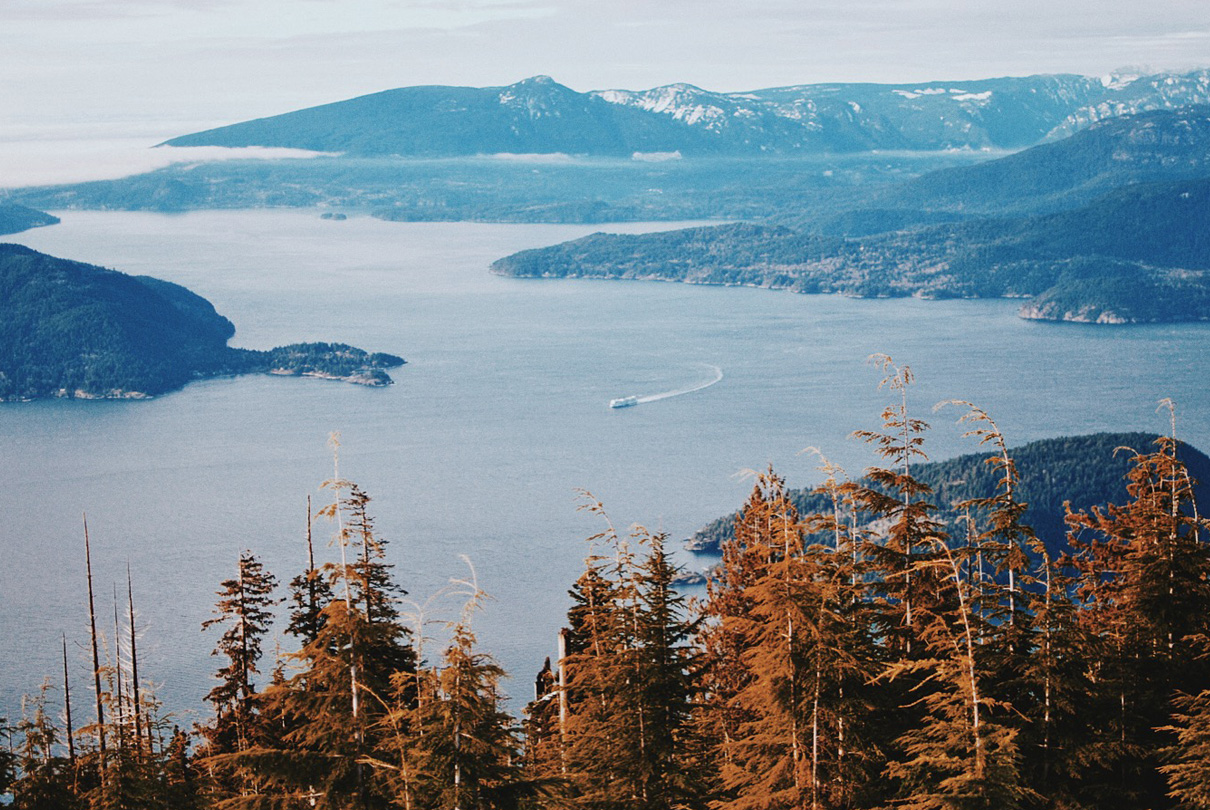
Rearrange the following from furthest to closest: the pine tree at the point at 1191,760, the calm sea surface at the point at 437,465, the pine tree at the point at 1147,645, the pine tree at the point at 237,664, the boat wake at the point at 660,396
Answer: the boat wake at the point at 660,396 < the calm sea surface at the point at 437,465 < the pine tree at the point at 237,664 < the pine tree at the point at 1147,645 < the pine tree at the point at 1191,760

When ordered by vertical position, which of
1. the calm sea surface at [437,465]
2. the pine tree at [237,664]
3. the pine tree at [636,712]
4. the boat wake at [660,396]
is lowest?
the calm sea surface at [437,465]

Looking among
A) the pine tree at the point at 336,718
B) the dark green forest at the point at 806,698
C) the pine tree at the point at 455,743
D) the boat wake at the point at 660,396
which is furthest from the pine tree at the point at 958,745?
the boat wake at the point at 660,396

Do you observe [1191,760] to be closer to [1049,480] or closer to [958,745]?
[958,745]

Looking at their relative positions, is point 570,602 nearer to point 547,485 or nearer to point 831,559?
point 547,485

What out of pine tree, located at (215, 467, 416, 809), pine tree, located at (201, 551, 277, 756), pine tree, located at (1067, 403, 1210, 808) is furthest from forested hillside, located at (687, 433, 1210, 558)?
pine tree, located at (215, 467, 416, 809)

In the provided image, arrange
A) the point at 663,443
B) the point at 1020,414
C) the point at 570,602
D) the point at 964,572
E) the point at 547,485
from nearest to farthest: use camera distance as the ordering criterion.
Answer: the point at 964,572
the point at 570,602
the point at 547,485
the point at 663,443
the point at 1020,414

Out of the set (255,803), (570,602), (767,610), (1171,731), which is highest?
(767,610)

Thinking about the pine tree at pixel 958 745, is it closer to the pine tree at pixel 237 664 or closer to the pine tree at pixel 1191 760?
the pine tree at pixel 1191 760

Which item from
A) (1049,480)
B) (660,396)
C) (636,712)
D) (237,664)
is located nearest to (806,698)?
(636,712)

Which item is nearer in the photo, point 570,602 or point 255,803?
point 255,803

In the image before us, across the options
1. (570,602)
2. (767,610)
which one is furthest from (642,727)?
(570,602)
